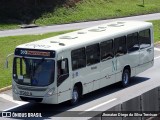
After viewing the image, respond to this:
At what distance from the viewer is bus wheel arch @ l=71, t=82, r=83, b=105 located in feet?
74.2

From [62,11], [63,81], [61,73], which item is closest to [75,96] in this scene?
[63,81]

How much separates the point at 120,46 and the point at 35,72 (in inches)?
225

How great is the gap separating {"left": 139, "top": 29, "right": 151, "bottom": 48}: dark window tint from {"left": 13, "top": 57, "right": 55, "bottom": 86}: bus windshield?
291 inches

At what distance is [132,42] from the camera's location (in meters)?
26.7

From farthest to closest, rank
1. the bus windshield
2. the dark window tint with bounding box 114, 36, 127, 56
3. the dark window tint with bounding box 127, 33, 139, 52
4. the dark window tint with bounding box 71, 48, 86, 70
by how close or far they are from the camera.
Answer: the dark window tint with bounding box 127, 33, 139, 52 → the dark window tint with bounding box 114, 36, 127, 56 → the dark window tint with bounding box 71, 48, 86, 70 → the bus windshield

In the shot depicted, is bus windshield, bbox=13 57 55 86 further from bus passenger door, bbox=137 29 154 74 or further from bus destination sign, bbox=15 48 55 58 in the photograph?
bus passenger door, bbox=137 29 154 74

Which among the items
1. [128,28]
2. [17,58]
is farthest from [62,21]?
[17,58]

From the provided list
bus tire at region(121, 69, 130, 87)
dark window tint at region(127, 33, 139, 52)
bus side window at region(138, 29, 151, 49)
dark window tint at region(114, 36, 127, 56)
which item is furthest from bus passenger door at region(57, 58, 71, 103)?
bus side window at region(138, 29, 151, 49)

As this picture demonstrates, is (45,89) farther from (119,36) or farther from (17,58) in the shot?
(119,36)

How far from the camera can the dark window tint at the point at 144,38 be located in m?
27.5

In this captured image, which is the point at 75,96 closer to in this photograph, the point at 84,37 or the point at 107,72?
the point at 107,72

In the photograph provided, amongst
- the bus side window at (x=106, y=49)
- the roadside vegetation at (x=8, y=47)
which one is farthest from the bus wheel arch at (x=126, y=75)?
the roadside vegetation at (x=8, y=47)

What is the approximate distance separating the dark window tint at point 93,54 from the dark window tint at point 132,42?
9.08 ft

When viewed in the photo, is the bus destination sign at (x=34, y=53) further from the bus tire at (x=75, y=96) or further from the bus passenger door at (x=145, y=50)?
the bus passenger door at (x=145, y=50)
